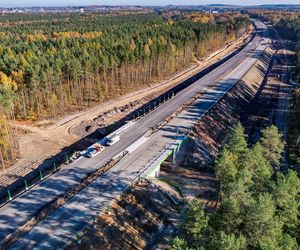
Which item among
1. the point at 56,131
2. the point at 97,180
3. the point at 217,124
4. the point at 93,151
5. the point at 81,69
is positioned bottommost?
the point at 56,131

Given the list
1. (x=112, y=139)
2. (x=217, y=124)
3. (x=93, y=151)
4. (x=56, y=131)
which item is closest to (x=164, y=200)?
(x=93, y=151)

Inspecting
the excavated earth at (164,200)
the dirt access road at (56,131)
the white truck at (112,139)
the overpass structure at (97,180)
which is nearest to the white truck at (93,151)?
the overpass structure at (97,180)

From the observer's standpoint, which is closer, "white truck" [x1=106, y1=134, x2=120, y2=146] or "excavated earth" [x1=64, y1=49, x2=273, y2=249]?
"excavated earth" [x1=64, y1=49, x2=273, y2=249]

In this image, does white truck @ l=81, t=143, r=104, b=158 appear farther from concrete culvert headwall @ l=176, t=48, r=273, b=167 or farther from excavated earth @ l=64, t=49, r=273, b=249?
concrete culvert headwall @ l=176, t=48, r=273, b=167

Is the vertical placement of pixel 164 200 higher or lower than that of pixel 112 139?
lower

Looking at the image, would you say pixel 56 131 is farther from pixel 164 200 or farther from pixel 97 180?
pixel 164 200

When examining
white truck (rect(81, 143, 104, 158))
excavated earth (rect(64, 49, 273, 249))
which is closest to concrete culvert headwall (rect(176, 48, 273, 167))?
excavated earth (rect(64, 49, 273, 249))

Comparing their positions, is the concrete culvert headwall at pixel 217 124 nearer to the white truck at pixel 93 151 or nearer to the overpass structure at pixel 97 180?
the overpass structure at pixel 97 180
